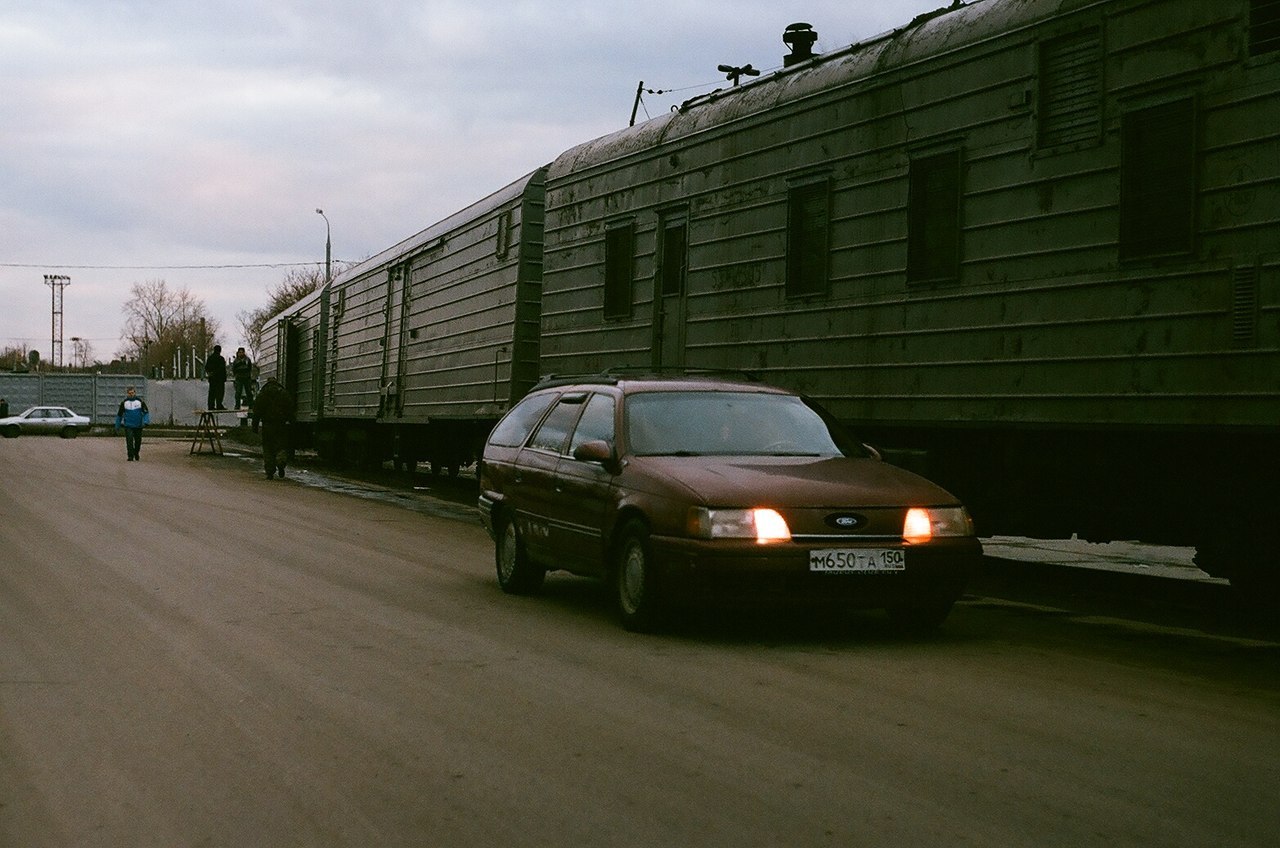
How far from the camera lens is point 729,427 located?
9453mm

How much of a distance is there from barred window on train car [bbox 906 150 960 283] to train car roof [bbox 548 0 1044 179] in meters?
0.84

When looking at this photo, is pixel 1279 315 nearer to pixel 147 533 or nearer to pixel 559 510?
pixel 559 510

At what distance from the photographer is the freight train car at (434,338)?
1941 cm

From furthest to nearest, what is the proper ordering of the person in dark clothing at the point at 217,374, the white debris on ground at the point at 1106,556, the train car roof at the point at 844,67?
the person in dark clothing at the point at 217,374
the white debris on ground at the point at 1106,556
the train car roof at the point at 844,67

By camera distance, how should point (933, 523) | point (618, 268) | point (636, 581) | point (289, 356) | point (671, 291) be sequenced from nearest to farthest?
point (933, 523) → point (636, 581) → point (671, 291) → point (618, 268) → point (289, 356)

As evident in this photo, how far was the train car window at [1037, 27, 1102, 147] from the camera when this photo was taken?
10.2m

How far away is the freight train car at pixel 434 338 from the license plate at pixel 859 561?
11286 mm

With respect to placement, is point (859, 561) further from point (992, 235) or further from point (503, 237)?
point (503, 237)

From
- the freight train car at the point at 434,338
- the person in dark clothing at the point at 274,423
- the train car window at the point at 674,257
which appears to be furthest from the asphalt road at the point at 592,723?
the person in dark clothing at the point at 274,423

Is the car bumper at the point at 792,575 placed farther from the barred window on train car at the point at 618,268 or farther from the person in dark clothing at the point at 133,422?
the person in dark clothing at the point at 133,422

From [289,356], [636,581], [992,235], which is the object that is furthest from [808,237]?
[289,356]

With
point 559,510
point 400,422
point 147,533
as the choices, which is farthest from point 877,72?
point 400,422

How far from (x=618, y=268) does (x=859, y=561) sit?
8.97 m

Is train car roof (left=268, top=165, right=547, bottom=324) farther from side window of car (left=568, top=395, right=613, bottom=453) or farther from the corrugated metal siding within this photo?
side window of car (left=568, top=395, right=613, bottom=453)
